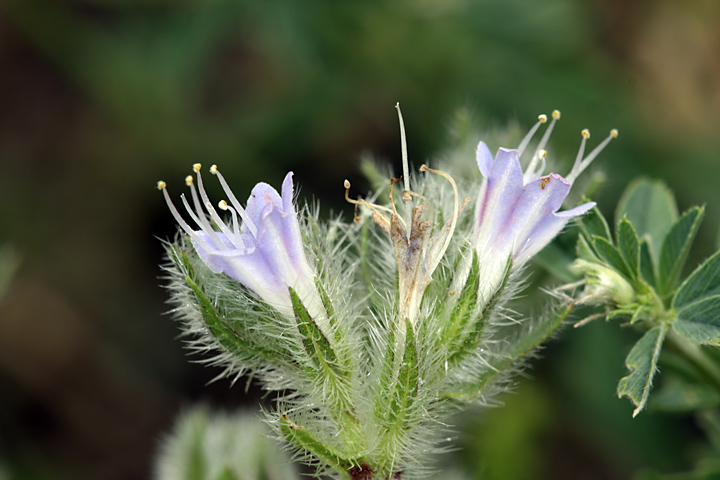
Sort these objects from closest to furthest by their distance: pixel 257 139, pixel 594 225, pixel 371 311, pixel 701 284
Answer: pixel 371 311 < pixel 701 284 < pixel 594 225 < pixel 257 139

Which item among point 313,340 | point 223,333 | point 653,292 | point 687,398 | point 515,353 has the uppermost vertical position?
point 223,333

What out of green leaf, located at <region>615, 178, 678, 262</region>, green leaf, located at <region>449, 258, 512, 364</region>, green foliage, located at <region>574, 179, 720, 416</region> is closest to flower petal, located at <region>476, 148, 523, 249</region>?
green leaf, located at <region>449, 258, 512, 364</region>

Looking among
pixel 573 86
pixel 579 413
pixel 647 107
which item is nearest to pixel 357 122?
pixel 573 86

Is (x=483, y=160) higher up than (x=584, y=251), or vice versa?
(x=483, y=160)

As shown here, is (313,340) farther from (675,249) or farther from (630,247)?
(675,249)

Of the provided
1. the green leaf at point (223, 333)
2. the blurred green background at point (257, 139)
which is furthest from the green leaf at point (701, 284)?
the blurred green background at point (257, 139)

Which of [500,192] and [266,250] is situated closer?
[266,250]

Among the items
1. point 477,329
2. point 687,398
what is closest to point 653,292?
point 477,329

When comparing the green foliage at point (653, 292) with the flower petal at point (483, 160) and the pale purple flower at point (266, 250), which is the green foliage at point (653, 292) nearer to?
the flower petal at point (483, 160)
